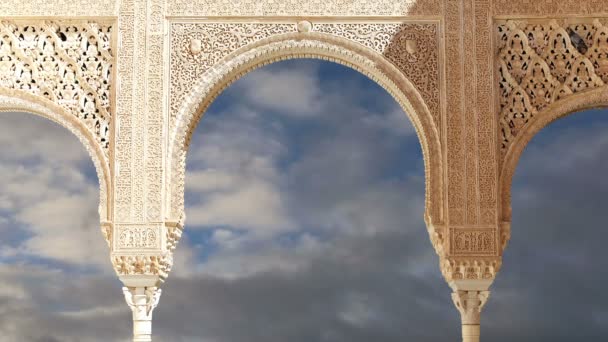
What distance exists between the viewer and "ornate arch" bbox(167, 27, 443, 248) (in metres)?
7.16

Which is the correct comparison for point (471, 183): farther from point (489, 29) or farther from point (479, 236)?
point (489, 29)

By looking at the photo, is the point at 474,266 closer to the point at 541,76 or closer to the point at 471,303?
the point at 471,303

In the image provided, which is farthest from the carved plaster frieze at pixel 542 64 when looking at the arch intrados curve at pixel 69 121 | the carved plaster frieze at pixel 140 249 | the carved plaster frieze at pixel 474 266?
the arch intrados curve at pixel 69 121

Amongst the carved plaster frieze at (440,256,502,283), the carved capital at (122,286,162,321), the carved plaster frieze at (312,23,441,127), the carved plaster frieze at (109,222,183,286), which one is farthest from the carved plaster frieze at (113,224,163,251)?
the carved plaster frieze at (440,256,502,283)

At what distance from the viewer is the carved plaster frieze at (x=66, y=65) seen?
723cm

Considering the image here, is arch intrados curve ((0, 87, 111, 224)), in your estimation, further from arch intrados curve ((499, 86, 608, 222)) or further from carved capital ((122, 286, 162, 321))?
arch intrados curve ((499, 86, 608, 222))

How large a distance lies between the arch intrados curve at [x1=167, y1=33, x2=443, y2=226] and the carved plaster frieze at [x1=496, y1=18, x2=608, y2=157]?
0.54 m

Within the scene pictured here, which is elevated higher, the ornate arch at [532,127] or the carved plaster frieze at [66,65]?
the carved plaster frieze at [66,65]

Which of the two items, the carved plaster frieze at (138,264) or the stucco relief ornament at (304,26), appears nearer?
the carved plaster frieze at (138,264)

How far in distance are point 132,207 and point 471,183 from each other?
7.74ft

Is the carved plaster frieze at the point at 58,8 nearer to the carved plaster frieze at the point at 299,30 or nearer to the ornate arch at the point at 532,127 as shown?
the carved plaster frieze at the point at 299,30

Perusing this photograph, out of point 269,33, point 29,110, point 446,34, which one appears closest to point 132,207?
point 29,110

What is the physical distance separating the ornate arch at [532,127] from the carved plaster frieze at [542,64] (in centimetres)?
3

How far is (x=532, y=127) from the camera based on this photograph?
7176 millimetres
